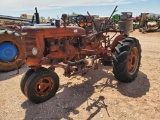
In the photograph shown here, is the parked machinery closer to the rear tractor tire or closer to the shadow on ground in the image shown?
the rear tractor tire

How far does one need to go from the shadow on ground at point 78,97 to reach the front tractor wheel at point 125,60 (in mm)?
228

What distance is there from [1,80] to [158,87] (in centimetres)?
461

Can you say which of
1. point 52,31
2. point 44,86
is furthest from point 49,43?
point 44,86

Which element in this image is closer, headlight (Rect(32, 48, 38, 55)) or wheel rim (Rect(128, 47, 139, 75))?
headlight (Rect(32, 48, 38, 55))

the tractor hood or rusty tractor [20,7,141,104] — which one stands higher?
the tractor hood

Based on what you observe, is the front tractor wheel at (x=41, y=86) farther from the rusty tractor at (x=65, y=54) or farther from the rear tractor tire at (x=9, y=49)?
the rear tractor tire at (x=9, y=49)

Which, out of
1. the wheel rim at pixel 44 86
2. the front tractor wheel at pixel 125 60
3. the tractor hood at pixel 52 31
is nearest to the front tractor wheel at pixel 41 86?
the wheel rim at pixel 44 86

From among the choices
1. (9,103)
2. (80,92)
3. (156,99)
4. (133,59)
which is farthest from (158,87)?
(9,103)

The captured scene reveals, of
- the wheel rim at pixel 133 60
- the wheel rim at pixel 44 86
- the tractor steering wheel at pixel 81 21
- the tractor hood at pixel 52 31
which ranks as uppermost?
the tractor steering wheel at pixel 81 21

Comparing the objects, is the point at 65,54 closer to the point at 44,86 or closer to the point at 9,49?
the point at 44,86

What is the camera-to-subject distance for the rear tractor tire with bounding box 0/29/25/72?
720cm

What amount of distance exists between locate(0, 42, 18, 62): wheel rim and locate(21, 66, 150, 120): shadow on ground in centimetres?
269

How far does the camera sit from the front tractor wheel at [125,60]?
16.6 feet

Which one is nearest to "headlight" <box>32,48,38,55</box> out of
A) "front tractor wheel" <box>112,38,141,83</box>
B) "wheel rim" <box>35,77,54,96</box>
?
"wheel rim" <box>35,77,54,96</box>
